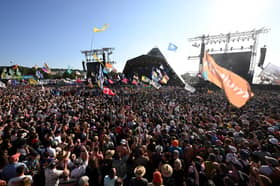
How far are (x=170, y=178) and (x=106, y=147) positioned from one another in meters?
2.17

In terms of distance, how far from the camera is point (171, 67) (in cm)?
3612

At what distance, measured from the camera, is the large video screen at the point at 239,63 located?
98.3ft

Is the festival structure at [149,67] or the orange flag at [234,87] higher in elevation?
the festival structure at [149,67]

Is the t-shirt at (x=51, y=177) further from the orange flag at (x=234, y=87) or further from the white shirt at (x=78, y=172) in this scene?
the orange flag at (x=234, y=87)

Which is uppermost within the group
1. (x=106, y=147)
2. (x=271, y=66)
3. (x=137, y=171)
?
(x=271, y=66)

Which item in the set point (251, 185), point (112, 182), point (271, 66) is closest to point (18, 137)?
point (112, 182)

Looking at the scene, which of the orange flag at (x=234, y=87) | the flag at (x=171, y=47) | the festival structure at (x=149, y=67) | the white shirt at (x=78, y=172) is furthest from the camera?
the festival structure at (x=149, y=67)

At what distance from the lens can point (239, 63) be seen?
30766 millimetres

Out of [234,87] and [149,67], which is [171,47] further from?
[149,67]

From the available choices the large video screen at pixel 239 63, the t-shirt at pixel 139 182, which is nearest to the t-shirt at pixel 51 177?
the t-shirt at pixel 139 182

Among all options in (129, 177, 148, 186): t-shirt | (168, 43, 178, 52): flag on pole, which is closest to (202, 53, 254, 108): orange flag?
(129, 177, 148, 186): t-shirt

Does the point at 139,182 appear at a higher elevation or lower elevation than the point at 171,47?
lower

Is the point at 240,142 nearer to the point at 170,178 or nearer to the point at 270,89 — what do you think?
the point at 170,178

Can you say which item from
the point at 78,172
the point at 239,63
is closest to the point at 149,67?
the point at 239,63
